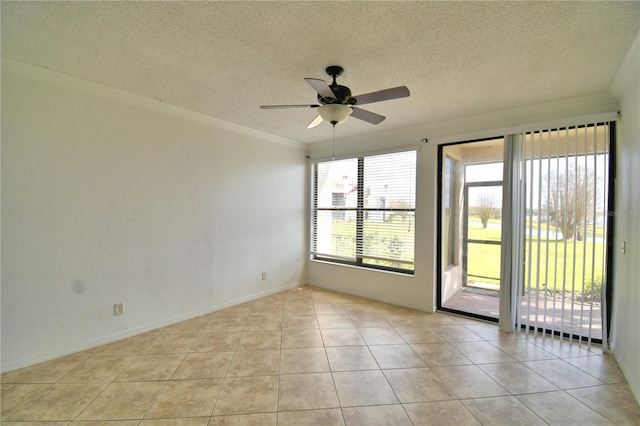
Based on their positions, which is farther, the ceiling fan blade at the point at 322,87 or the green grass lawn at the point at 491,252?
the green grass lawn at the point at 491,252

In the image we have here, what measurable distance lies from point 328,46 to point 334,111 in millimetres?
454

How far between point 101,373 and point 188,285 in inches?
49.6

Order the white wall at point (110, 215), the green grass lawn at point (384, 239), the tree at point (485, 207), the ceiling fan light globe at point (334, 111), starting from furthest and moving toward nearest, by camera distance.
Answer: the tree at point (485, 207) < the green grass lawn at point (384, 239) < the white wall at point (110, 215) < the ceiling fan light globe at point (334, 111)

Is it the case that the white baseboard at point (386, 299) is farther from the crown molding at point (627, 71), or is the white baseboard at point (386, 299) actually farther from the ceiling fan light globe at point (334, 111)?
the crown molding at point (627, 71)

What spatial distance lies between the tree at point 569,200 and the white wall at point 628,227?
0.70 ft

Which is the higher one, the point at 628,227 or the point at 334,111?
the point at 334,111

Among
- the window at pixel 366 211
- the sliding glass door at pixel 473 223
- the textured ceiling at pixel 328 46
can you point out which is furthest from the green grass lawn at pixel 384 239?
the textured ceiling at pixel 328 46

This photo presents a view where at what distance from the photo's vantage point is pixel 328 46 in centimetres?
203

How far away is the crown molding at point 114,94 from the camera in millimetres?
2346

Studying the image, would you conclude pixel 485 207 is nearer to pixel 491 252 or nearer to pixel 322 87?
pixel 491 252

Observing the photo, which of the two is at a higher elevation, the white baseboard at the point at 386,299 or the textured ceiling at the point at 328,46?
the textured ceiling at the point at 328,46

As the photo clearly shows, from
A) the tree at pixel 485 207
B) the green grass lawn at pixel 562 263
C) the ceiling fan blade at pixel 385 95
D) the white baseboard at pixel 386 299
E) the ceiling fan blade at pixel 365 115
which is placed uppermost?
the ceiling fan blade at pixel 385 95

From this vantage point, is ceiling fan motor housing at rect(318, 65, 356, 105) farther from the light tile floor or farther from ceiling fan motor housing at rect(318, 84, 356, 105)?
the light tile floor

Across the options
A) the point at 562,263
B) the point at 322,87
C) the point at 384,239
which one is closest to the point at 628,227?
the point at 562,263
